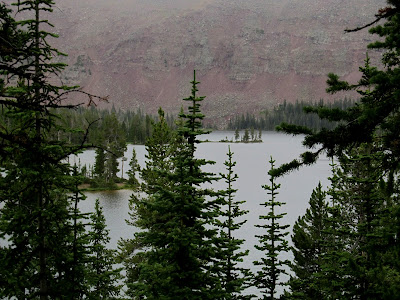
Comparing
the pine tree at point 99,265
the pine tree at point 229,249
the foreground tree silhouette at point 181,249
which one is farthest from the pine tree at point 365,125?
the pine tree at point 99,265

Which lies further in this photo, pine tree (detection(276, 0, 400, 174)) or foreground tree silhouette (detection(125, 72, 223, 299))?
foreground tree silhouette (detection(125, 72, 223, 299))

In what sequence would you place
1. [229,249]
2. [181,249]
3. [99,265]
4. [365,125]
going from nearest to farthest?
[365,125] < [181,249] < [229,249] < [99,265]

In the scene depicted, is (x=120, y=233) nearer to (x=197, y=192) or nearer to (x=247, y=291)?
(x=247, y=291)

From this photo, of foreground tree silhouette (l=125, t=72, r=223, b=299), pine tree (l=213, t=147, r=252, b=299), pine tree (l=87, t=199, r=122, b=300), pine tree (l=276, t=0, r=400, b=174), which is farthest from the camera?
pine tree (l=87, t=199, r=122, b=300)

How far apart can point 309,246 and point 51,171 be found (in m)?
17.8

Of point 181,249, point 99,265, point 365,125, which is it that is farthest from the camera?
point 99,265

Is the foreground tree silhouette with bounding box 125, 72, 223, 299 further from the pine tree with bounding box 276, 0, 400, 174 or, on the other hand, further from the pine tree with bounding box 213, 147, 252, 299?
the pine tree with bounding box 276, 0, 400, 174

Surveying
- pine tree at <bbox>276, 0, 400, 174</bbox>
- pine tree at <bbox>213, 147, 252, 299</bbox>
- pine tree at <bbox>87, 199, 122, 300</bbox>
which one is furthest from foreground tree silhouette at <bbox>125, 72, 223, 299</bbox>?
pine tree at <bbox>276, 0, 400, 174</bbox>

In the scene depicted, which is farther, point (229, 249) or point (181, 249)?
point (229, 249)

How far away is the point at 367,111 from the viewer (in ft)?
17.4

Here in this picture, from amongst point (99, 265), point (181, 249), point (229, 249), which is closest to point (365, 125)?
point (181, 249)

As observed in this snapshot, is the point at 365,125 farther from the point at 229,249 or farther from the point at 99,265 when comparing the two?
the point at 99,265

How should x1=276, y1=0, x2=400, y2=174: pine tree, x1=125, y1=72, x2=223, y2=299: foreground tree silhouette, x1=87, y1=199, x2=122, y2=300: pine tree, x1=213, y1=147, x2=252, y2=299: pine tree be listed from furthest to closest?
x1=87, y1=199, x2=122, y2=300: pine tree, x1=213, y1=147, x2=252, y2=299: pine tree, x1=125, y1=72, x2=223, y2=299: foreground tree silhouette, x1=276, y1=0, x2=400, y2=174: pine tree

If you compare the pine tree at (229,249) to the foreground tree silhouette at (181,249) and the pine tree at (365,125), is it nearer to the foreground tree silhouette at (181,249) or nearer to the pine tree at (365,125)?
the foreground tree silhouette at (181,249)
